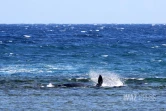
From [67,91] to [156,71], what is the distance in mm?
13669

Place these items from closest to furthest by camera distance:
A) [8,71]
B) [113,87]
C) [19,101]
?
[19,101] < [113,87] < [8,71]

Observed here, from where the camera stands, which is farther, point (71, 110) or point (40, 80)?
point (40, 80)

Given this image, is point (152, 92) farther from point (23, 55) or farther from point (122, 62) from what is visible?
point (23, 55)

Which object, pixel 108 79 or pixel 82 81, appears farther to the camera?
pixel 108 79

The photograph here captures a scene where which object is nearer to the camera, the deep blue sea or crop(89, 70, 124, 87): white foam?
the deep blue sea

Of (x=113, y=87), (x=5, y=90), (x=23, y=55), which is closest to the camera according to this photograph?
(x=5, y=90)

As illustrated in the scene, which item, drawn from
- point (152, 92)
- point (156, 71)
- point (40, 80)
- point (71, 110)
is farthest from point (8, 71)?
point (71, 110)

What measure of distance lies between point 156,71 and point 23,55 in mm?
17458

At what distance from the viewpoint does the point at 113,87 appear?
100 ft

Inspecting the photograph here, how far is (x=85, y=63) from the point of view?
46.8 m

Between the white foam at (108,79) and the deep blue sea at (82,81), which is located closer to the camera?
the deep blue sea at (82,81)

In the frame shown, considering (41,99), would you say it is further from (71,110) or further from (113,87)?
(113,87)

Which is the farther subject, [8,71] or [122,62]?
[122,62]

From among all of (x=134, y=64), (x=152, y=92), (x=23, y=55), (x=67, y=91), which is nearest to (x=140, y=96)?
(x=152, y=92)
